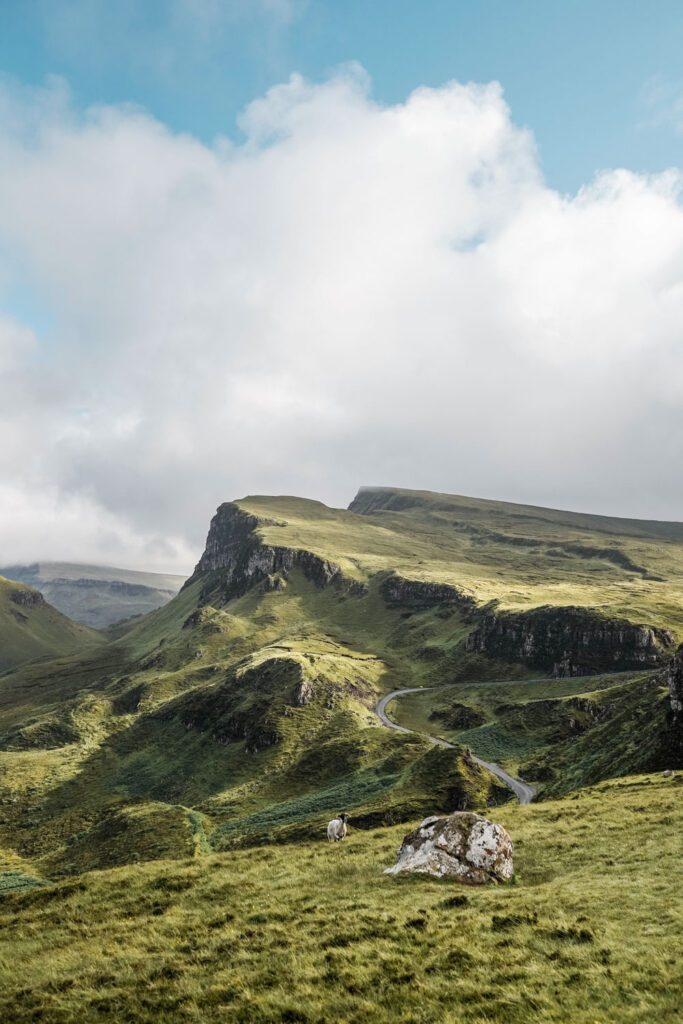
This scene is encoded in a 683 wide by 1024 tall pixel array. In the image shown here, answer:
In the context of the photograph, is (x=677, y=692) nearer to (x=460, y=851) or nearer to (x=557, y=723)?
(x=460, y=851)

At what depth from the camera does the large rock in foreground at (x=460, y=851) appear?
97.3 feet

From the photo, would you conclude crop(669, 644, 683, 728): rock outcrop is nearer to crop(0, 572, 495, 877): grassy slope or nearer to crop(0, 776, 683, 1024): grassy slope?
crop(0, 572, 495, 877): grassy slope

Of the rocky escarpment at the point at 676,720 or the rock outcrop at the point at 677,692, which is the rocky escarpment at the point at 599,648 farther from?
the rocky escarpment at the point at 676,720

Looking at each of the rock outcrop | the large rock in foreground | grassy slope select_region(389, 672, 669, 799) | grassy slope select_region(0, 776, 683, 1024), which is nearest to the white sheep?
grassy slope select_region(0, 776, 683, 1024)

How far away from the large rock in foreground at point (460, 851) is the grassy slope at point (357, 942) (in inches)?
47.9

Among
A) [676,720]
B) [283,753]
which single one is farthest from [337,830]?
[283,753]

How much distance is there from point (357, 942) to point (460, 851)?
11313 millimetres

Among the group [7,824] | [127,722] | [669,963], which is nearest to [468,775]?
[669,963]

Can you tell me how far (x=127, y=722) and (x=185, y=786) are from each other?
49259 mm

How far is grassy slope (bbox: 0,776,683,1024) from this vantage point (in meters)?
16.9

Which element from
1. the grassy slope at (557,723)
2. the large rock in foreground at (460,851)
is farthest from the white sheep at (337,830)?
the grassy slope at (557,723)

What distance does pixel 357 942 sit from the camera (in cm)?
2156

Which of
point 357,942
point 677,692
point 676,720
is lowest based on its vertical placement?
point 357,942

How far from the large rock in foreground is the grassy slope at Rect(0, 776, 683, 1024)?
122 cm
